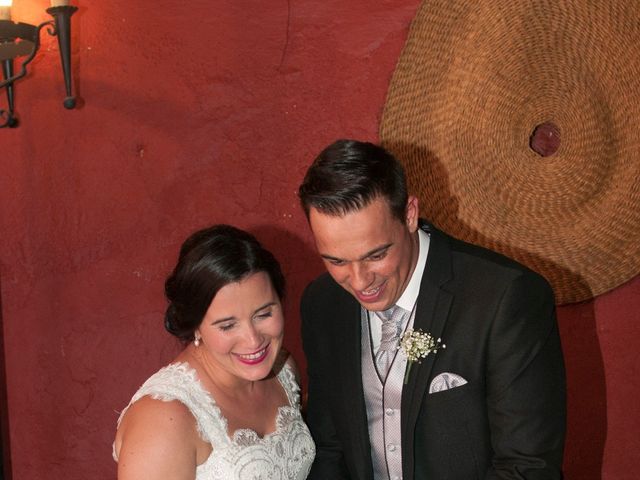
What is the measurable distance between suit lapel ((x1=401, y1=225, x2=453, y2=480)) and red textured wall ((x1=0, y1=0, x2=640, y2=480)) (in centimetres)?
103

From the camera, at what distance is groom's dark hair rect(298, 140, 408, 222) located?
6.34 ft

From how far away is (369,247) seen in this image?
193 cm

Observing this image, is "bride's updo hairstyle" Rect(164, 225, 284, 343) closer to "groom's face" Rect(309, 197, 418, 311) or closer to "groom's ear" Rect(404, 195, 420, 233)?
"groom's face" Rect(309, 197, 418, 311)

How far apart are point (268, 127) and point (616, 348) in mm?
1430

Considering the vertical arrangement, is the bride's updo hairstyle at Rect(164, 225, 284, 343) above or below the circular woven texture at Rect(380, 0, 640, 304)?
below

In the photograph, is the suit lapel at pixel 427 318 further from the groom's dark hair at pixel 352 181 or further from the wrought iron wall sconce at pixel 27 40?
the wrought iron wall sconce at pixel 27 40

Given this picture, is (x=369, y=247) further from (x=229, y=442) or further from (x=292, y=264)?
(x=292, y=264)

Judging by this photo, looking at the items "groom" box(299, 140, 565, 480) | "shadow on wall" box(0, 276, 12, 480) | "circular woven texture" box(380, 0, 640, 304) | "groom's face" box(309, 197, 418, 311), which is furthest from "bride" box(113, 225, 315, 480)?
"shadow on wall" box(0, 276, 12, 480)

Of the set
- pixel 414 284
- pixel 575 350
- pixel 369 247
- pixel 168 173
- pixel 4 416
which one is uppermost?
pixel 168 173

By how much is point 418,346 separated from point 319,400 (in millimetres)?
Result: 432

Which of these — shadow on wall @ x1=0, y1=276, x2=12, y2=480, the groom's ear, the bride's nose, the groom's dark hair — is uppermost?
the groom's dark hair

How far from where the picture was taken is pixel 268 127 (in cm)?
308

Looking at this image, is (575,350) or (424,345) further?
(575,350)

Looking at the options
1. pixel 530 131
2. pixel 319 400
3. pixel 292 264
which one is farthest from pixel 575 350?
pixel 319 400
